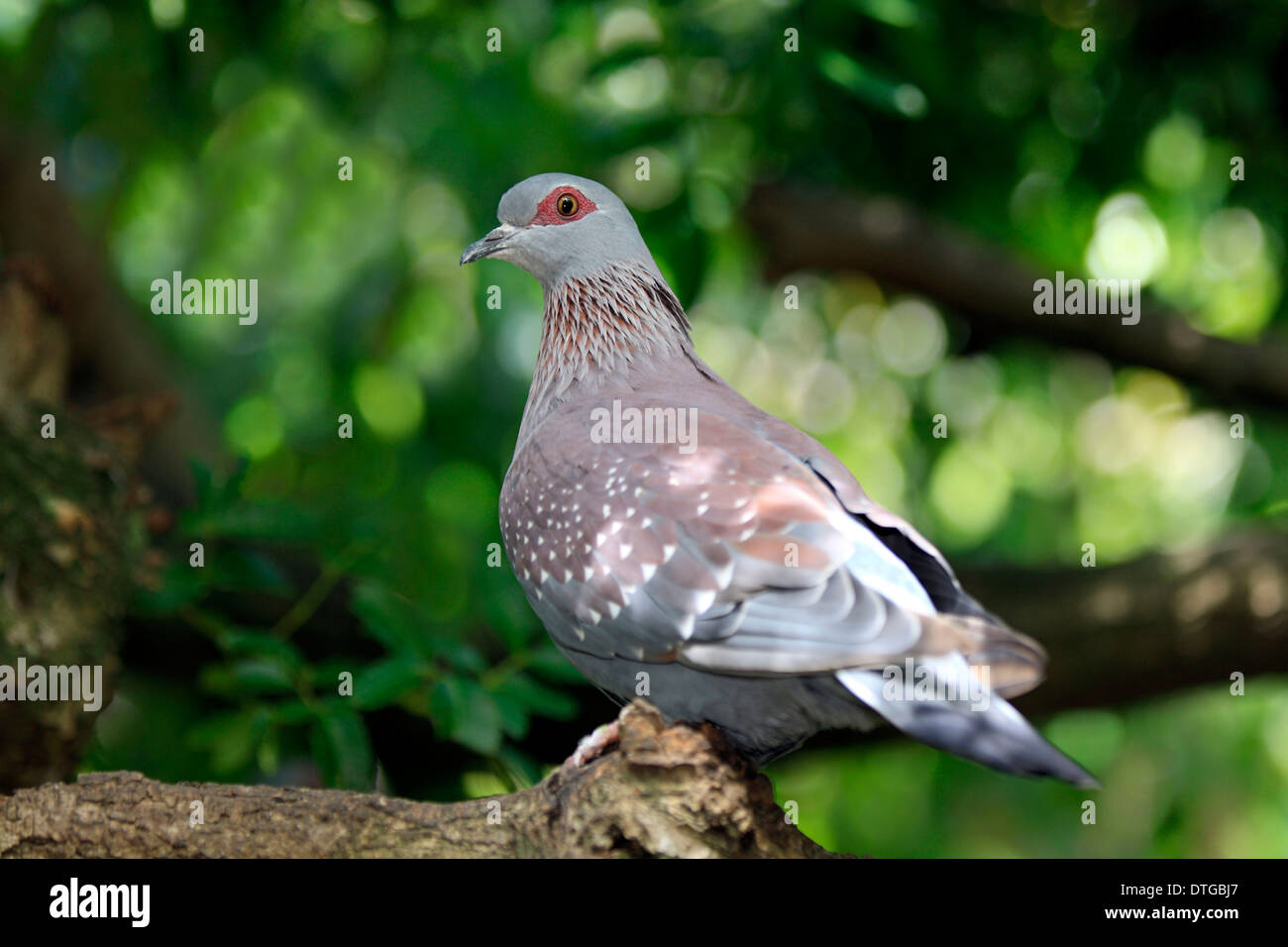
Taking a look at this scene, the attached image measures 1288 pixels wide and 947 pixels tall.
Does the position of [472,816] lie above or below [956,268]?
below

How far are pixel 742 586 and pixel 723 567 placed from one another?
0.18 ft

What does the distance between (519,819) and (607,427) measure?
87 centimetres

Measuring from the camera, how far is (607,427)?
266 centimetres

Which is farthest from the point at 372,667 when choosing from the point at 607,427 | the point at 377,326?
the point at 377,326

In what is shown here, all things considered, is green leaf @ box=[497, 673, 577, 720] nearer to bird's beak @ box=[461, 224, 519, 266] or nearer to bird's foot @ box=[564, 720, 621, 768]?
bird's foot @ box=[564, 720, 621, 768]

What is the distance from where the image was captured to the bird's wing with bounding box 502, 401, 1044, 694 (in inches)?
80.1

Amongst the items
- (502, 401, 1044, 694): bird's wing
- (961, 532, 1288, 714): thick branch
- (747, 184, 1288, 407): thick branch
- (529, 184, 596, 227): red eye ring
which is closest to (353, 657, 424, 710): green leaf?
(502, 401, 1044, 694): bird's wing

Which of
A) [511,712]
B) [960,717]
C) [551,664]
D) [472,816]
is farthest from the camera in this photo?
[551,664]

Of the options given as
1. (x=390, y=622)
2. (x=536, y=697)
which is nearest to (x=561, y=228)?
(x=390, y=622)

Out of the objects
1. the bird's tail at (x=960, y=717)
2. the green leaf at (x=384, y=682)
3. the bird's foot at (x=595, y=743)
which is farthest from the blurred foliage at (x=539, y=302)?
the bird's tail at (x=960, y=717)

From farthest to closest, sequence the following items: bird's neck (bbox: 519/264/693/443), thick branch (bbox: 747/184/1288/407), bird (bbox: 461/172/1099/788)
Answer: thick branch (bbox: 747/184/1288/407), bird's neck (bbox: 519/264/693/443), bird (bbox: 461/172/1099/788)

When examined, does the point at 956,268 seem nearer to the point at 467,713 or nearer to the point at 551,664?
the point at 551,664

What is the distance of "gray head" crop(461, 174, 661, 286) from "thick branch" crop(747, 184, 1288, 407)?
2.31 meters

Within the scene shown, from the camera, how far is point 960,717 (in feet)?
6.26
